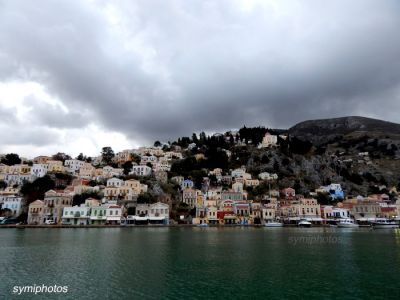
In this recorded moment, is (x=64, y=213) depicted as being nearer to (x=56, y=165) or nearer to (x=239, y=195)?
(x=56, y=165)

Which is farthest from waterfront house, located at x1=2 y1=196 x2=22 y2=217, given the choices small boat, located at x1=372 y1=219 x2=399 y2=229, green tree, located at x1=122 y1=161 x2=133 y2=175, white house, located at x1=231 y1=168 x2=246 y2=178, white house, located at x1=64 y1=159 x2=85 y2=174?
small boat, located at x1=372 y1=219 x2=399 y2=229

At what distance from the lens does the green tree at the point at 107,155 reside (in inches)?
4812

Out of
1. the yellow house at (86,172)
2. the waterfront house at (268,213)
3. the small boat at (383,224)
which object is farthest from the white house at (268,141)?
the yellow house at (86,172)

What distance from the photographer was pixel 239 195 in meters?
90.2

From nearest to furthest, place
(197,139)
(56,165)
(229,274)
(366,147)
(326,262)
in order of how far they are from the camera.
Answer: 1. (229,274)
2. (326,262)
3. (56,165)
4. (197,139)
5. (366,147)

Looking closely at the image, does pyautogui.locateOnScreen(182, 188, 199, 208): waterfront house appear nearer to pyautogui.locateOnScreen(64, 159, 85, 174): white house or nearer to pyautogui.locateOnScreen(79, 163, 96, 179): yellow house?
pyautogui.locateOnScreen(79, 163, 96, 179): yellow house

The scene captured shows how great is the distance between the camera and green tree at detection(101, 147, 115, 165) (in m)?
122

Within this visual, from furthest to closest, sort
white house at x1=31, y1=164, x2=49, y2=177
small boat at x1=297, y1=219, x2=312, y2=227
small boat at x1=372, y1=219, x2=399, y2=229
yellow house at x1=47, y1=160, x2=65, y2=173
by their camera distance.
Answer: yellow house at x1=47, y1=160, x2=65, y2=173
white house at x1=31, y1=164, x2=49, y2=177
small boat at x1=372, y1=219, x2=399, y2=229
small boat at x1=297, y1=219, x2=312, y2=227

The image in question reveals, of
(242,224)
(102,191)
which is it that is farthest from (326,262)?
(102,191)

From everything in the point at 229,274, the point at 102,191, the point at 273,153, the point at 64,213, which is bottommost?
the point at 229,274

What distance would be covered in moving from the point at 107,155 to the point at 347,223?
296ft

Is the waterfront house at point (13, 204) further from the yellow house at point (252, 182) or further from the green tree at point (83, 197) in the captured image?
the yellow house at point (252, 182)

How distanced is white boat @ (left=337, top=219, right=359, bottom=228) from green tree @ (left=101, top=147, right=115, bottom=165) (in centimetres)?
7971

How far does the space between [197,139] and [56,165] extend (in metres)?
62.9
